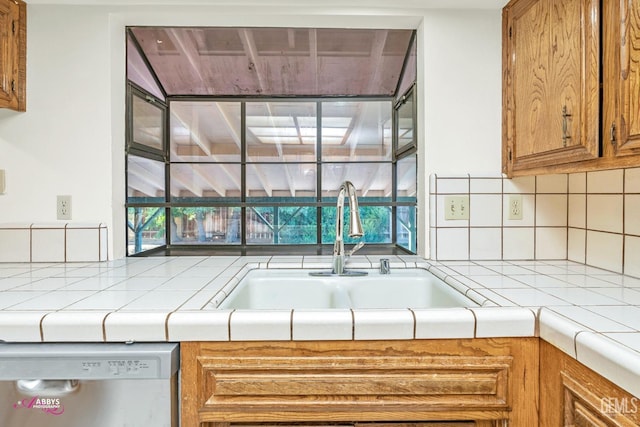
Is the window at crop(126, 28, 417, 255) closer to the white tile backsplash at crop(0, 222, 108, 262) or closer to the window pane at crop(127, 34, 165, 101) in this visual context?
the window pane at crop(127, 34, 165, 101)

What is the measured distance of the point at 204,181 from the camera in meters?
2.09

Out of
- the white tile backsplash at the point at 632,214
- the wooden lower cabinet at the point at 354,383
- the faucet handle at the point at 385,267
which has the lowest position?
the wooden lower cabinet at the point at 354,383

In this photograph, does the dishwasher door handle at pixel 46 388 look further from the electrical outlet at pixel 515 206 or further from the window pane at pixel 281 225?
the electrical outlet at pixel 515 206

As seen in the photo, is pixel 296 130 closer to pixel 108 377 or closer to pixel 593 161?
pixel 593 161

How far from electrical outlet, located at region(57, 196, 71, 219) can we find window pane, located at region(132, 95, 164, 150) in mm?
403

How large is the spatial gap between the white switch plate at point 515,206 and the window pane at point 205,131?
142 centimetres

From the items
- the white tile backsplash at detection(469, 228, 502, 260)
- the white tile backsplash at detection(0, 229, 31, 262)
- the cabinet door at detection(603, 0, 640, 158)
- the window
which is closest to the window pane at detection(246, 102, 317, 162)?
the window

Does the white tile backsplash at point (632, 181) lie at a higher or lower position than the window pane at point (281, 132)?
lower

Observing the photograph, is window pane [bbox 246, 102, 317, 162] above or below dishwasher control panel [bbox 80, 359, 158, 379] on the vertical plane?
above

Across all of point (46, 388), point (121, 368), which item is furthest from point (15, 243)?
point (121, 368)

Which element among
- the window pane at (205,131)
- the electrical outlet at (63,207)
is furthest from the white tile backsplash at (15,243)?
the window pane at (205,131)

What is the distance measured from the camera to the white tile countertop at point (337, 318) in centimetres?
75

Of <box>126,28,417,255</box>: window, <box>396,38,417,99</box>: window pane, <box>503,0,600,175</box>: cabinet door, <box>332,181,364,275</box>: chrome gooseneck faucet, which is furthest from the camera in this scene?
<box>126,28,417,255</box>: window

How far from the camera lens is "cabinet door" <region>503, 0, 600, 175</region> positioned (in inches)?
41.7
